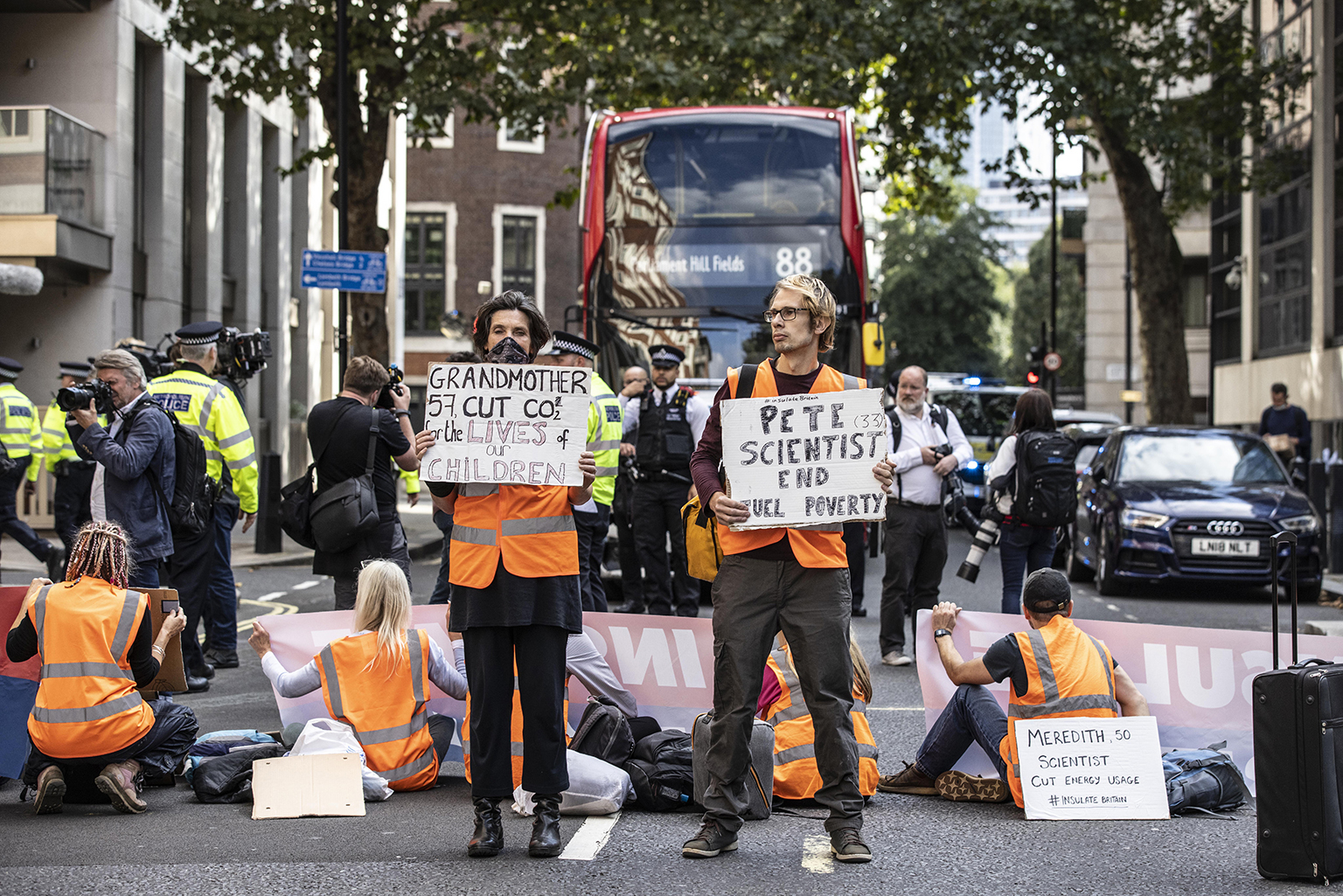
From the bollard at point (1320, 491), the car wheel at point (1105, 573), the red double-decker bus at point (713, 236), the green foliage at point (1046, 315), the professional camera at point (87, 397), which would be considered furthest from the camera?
the green foliage at point (1046, 315)

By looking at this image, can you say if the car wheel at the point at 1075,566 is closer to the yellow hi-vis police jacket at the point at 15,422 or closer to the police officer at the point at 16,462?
the police officer at the point at 16,462

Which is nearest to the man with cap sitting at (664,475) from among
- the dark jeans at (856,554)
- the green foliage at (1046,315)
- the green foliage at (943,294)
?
the dark jeans at (856,554)

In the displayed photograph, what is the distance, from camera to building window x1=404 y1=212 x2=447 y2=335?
49.4 metres

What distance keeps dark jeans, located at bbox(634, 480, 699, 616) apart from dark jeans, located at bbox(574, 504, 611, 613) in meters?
0.66

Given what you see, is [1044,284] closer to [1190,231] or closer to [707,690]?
[1190,231]

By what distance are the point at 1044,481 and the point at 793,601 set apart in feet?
15.8

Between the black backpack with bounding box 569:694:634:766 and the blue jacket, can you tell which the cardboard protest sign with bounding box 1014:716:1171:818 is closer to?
the black backpack with bounding box 569:694:634:766

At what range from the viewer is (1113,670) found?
6.03m

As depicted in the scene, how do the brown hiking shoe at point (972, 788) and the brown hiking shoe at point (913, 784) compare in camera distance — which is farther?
the brown hiking shoe at point (913, 784)

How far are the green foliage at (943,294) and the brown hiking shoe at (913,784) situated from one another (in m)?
55.8

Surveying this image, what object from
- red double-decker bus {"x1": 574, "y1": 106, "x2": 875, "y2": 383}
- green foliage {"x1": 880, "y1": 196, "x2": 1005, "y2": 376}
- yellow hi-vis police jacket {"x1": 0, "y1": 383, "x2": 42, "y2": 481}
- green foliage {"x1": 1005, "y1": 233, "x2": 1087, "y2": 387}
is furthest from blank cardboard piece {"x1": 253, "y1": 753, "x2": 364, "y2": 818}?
green foliage {"x1": 1005, "y1": 233, "x2": 1087, "y2": 387}

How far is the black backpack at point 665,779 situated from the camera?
5.90 metres

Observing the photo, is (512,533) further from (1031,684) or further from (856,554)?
(856,554)

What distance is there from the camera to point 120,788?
229 inches
